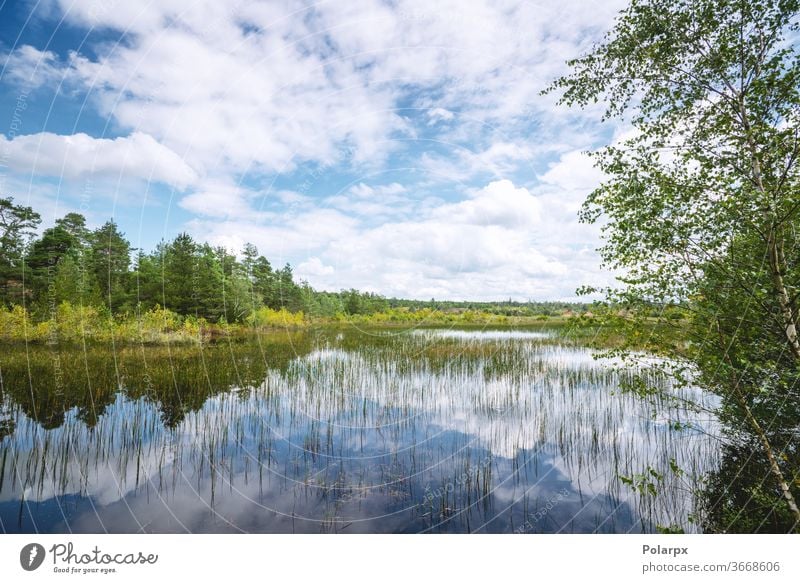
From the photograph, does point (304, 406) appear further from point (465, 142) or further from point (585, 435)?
point (465, 142)

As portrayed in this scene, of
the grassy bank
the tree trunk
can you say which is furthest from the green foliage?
the grassy bank

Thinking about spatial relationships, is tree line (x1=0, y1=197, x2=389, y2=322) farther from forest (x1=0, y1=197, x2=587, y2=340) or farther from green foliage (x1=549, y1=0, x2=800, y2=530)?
green foliage (x1=549, y1=0, x2=800, y2=530)

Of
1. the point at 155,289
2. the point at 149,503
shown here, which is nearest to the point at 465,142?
the point at 149,503

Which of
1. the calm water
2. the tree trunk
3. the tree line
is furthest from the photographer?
the tree line

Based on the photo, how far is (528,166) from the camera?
5.97 meters

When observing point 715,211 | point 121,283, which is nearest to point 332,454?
point 715,211

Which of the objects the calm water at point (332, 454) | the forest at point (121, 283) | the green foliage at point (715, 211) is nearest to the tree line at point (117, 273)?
the forest at point (121, 283)

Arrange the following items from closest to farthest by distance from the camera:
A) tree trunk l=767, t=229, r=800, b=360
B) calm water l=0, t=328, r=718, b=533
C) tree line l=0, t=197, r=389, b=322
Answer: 1. tree trunk l=767, t=229, r=800, b=360
2. calm water l=0, t=328, r=718, b=533
3. tree line l=0, t=197, r=389, b=322

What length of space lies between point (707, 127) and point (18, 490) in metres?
10.6

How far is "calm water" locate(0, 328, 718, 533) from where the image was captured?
4.68m

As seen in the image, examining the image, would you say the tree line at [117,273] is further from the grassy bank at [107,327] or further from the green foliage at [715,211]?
the green foliage at [715,211]

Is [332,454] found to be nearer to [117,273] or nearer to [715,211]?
[715,211]

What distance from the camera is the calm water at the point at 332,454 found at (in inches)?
184
